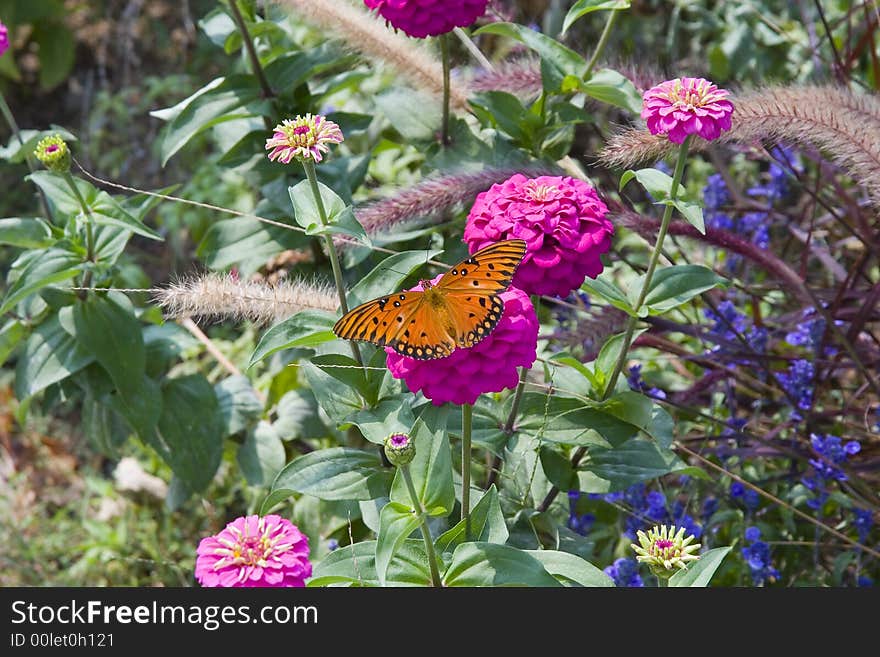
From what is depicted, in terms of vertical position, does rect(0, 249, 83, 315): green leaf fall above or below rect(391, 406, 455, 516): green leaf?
below

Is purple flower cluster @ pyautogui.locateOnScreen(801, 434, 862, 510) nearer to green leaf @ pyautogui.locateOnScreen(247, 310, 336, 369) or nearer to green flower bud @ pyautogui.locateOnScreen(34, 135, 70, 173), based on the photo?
green leaf @ pyautogui.locateOnScreen(247, 310, 336, 369)

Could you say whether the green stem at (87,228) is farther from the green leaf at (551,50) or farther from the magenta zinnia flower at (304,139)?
the green leaf at (551,50)

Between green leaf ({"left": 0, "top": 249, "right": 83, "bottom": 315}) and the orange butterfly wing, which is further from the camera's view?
green leaf ({"left": 0, "top": 249, "right": 83, "bottom": 315})

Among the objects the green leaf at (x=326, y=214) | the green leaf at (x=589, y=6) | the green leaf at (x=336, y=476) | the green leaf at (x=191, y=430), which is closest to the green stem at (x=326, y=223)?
the green leaf at (x=326, y=214)

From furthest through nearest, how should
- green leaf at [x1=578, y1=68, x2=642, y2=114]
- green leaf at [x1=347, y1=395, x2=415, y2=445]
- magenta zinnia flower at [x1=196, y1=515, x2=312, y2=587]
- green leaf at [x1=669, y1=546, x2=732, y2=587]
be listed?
green leaf at [x1=578, y1=68, x2=642, y2=114] → green leaf at [x1=347, y1=395, x2=415, y2=445] → green leaf at [x1=669, y1=546, x2=732, y2=587] → magenta zinnia flower at [x1=196, y1=515, x2=312, y2=587]

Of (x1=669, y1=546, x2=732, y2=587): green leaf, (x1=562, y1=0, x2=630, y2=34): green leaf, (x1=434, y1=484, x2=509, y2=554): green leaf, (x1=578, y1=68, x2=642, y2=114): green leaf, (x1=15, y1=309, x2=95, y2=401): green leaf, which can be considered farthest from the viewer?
(x1=15, y1=309, x2=95, y2=401): green leaf

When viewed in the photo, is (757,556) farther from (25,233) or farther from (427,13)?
(25,233)

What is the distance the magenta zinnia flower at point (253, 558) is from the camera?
1.14m

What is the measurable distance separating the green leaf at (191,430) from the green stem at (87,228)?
0.31m

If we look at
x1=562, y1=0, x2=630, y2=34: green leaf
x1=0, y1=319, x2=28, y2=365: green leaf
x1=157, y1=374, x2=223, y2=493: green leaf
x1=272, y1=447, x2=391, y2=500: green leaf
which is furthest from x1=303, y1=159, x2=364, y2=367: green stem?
x1=0, y1=319, x2=28, y2=365: green leaf

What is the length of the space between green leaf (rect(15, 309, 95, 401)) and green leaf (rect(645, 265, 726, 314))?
1083 mm

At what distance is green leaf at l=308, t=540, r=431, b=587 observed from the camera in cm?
134
